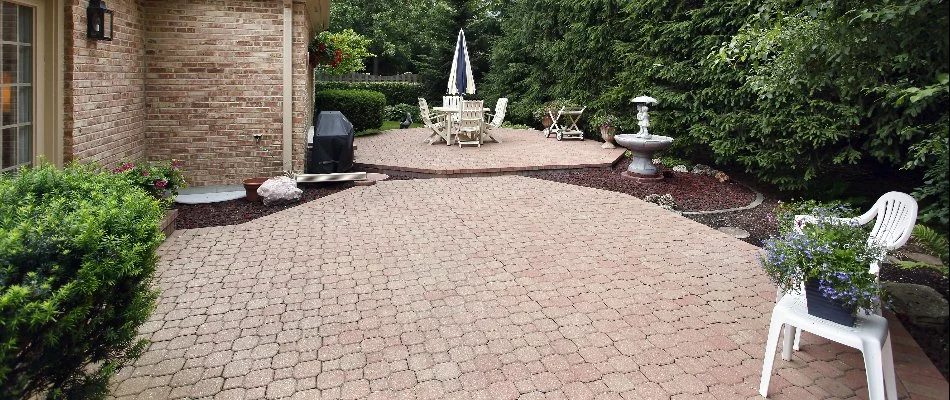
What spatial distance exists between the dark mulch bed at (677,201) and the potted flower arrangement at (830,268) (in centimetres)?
126

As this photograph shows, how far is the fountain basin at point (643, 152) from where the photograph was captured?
30.8 ft

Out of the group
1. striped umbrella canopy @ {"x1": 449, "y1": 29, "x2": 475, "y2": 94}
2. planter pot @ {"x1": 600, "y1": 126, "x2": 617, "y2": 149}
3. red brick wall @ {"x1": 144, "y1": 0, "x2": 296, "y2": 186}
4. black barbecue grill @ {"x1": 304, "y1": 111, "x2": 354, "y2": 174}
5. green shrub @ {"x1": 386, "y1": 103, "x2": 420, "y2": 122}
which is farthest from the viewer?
green shrub @ {"x1": 386, "y1": 103, "x2": 420, "y2": 122}

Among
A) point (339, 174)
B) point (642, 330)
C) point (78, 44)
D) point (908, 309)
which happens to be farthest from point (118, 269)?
point (339, 174)

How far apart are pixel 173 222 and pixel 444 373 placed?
399 centimetres

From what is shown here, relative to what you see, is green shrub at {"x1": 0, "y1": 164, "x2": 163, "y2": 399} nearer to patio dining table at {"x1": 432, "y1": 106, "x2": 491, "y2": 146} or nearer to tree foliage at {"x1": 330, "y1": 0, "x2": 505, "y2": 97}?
patio dining table at {"x1": 432, "y1": 106, "x2": 491, "y2": 146}

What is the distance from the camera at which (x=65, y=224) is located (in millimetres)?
2402

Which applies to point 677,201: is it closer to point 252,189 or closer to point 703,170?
point 703,170

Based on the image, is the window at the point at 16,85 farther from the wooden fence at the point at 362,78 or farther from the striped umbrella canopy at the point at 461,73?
the wooden fence at the point at 362,78

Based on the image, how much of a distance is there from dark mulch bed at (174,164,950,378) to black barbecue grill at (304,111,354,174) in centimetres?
46

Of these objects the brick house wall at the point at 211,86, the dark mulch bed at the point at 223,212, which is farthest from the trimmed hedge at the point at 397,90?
the dark mulch bed at the point at 223,212

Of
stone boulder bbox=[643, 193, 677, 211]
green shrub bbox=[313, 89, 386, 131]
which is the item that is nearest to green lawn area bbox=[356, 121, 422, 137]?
green shrub bbox=[313, 89, 386, 131]

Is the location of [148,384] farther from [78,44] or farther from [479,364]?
[78,44]

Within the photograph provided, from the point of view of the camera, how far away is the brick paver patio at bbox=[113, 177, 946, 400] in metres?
3.27

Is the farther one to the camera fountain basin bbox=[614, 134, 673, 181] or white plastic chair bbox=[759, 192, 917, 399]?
fountain basin bbox=[614, 134, 673, 181]
